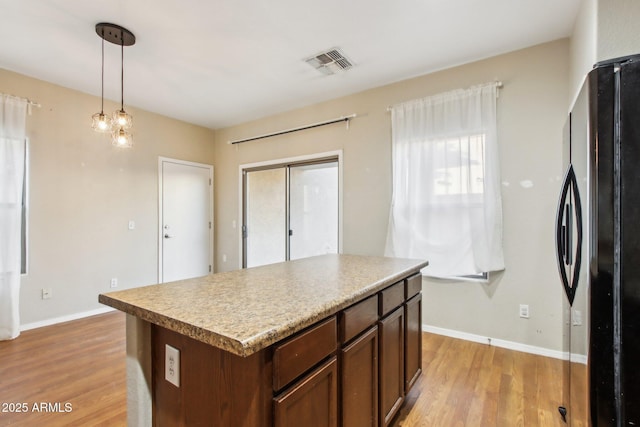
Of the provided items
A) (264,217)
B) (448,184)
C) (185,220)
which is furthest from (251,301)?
(185,220)

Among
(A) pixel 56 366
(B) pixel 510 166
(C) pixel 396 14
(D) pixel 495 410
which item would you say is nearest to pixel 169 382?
(D) pixel 495 410

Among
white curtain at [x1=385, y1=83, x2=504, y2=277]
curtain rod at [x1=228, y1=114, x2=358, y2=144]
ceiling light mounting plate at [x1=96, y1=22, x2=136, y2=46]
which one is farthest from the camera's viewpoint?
curtain rod at [x1=228, y1=114, x2=358, y2=144]

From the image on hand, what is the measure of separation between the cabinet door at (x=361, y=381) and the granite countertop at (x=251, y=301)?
223 mm

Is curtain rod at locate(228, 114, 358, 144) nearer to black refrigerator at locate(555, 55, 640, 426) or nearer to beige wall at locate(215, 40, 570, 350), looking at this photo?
beige wall at locate(215, 40, 570, 350)

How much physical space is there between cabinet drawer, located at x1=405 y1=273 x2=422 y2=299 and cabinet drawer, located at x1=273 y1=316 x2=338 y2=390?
0.83m

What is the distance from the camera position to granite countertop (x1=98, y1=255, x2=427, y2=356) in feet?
2.77

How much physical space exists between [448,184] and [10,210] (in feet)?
14.4

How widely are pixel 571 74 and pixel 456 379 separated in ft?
8.49

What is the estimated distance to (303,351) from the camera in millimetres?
984

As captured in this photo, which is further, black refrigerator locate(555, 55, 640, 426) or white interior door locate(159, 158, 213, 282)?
white interior door locate(159, 158, 213, 282)

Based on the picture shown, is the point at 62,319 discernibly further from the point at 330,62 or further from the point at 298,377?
the point at 330,62

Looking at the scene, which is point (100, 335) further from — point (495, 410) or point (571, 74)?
point (571, 74)

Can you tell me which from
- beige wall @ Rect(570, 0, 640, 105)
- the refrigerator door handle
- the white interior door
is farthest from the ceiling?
the refrigerator door handle

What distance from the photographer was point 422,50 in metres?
2.73
